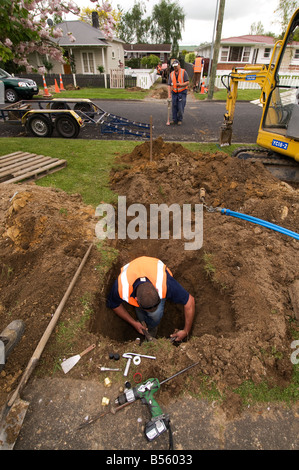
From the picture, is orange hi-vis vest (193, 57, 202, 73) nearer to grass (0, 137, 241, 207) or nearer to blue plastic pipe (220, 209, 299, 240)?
grass (0, 137, 241, 207)

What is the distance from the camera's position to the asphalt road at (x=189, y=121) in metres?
9.79

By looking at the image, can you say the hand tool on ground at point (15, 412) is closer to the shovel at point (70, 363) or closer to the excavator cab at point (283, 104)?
the shovel at point (70, 363)

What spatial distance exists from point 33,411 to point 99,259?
209 cm

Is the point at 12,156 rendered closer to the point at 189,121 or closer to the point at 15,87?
the point at 189,121

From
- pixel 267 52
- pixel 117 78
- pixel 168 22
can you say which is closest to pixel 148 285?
pixel 117 78

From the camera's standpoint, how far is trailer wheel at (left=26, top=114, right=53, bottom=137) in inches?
356

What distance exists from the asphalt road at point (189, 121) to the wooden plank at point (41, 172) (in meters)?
3.16

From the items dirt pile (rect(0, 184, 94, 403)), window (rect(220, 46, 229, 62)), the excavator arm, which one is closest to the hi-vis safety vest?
dirt pile (rect(0, 184, 94, 403))

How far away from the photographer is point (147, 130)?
986 centimetres

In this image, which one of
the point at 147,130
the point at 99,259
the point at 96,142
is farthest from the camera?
the point at 147,130
